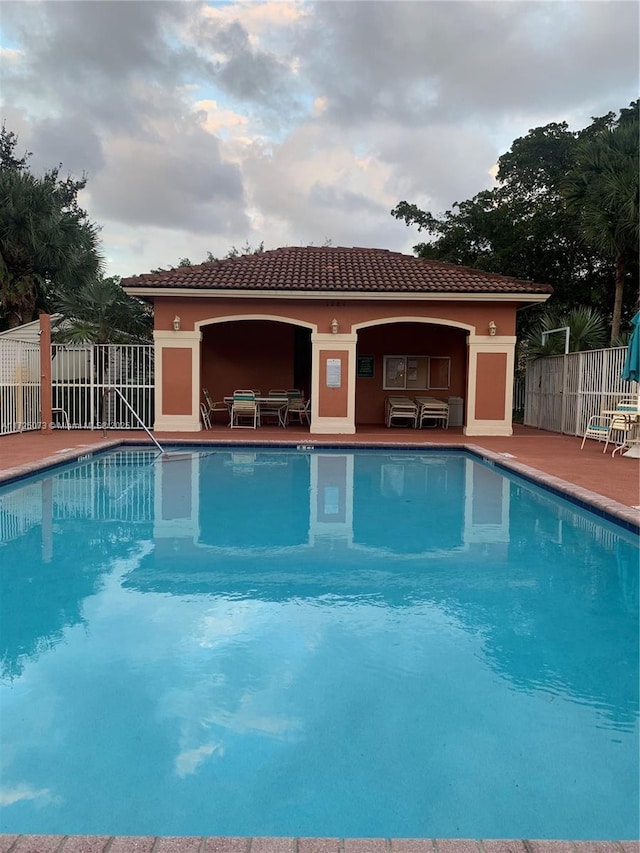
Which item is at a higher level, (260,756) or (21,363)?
(21,363)

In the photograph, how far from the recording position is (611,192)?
16.0 meters

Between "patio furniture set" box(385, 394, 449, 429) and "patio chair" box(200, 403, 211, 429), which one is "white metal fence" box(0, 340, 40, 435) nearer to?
"patio chair" box(200, 403, 211, 429)

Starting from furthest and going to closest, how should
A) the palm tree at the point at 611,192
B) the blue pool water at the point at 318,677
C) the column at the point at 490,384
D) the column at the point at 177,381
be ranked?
the palm tree at the point at 611,192 → the column at the point at 490,384 → the column at the point at 177,381 → the blue pool water at the point at 318,677

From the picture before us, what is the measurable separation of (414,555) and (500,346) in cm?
1081

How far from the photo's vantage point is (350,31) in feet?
42.8

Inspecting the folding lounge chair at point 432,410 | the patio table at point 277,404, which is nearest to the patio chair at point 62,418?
the patio table at point 277,404

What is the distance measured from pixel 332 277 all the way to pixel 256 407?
12.9 ft

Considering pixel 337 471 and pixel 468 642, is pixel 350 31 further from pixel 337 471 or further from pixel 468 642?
pixel 468 642

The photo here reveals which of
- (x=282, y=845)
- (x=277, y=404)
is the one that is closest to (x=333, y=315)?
(x=277, y=404)

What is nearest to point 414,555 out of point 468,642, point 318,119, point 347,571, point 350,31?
point 347,571

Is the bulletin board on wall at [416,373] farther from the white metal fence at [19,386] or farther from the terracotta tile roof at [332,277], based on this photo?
the white metal fence at [19,386]

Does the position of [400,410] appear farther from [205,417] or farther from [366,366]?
[205,417]

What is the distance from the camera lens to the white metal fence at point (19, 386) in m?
13.3

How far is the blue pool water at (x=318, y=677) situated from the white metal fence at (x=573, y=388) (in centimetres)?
752
